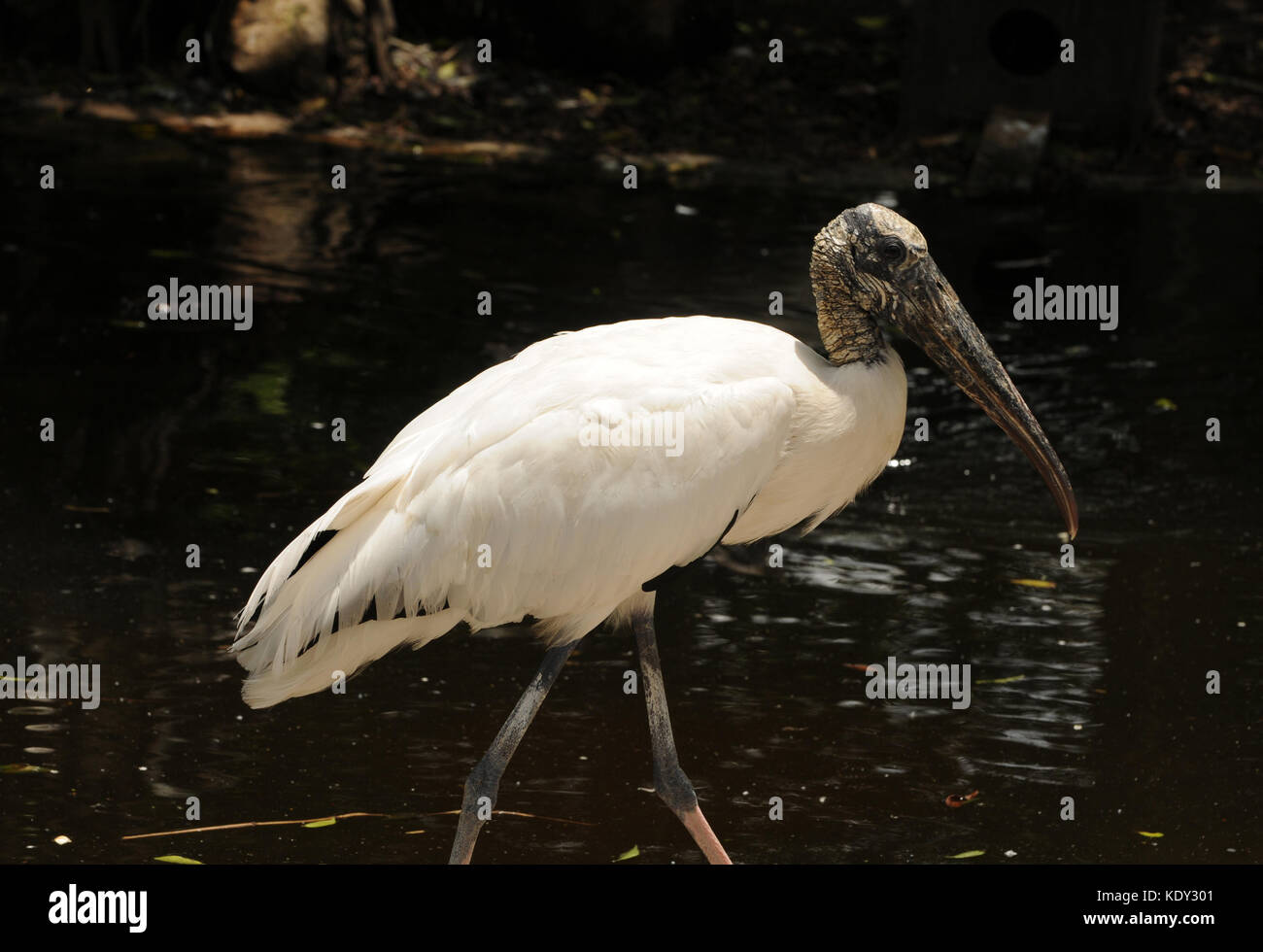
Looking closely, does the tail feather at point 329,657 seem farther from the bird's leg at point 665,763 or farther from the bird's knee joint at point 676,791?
the bird's knee joint at point 676,791

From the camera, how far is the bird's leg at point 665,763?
4.46m

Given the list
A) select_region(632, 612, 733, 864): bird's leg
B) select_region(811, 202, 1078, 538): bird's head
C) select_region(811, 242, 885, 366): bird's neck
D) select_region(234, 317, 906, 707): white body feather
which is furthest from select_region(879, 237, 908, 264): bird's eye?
select_region(632, 612, 733, 864): bird's leg

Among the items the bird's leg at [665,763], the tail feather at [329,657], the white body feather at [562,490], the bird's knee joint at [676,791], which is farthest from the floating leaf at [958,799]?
the tail feather at [329,657]

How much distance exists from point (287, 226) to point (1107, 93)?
6416mm

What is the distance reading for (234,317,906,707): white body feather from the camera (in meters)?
4.14

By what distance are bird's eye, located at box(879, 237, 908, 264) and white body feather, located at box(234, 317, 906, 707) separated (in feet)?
1.01

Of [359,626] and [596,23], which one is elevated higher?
[596,23]

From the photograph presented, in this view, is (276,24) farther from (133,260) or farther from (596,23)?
(133,260)

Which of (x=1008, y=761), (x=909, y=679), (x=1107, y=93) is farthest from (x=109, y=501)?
(x=1107, y=93)

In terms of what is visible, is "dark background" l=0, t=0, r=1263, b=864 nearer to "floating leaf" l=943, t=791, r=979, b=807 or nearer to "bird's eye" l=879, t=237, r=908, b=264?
"floating leaf" l=943, t=791, r=979, b=807

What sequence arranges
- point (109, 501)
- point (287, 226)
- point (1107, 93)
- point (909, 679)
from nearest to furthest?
point (909, 679)
point (109, 501)
point (287, 226)
point (1107, 93)

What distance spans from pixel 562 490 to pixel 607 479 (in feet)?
0.37

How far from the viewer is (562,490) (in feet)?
13.6
